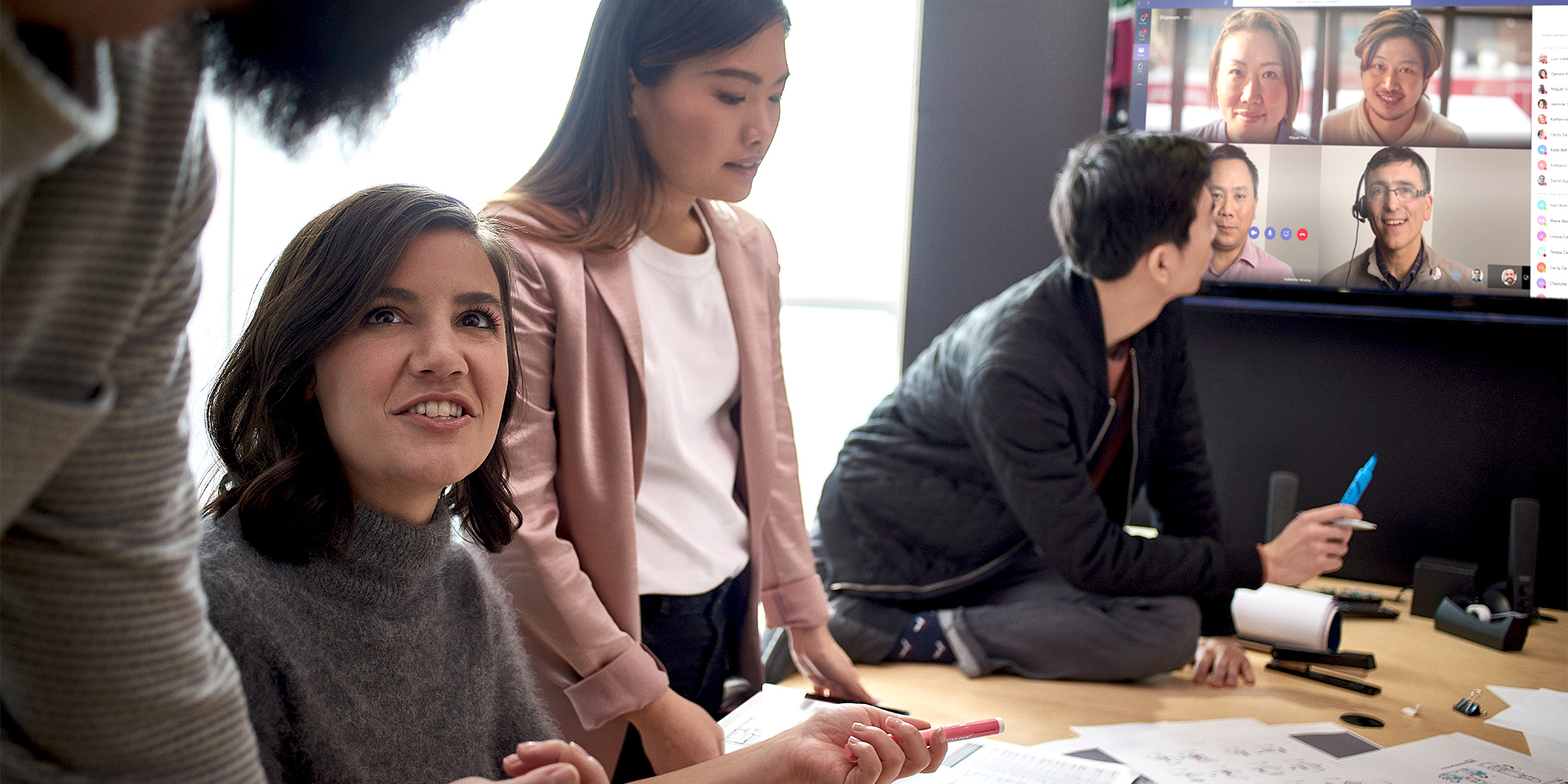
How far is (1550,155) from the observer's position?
93.3 inches

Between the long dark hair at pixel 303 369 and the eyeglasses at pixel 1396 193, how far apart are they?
2150 mm

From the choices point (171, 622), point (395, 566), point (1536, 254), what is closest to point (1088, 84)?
point (1536, 254)

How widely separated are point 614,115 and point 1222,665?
141 centimetres

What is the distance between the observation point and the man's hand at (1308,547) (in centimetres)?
195

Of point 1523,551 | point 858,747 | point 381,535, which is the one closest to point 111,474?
point 381,535

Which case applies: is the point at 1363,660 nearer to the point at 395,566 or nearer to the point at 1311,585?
the point at 1311,585

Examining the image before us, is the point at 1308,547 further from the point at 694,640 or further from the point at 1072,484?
the point at 694,640

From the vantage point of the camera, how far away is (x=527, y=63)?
13.7ft

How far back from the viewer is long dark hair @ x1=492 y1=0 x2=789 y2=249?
4.79ft

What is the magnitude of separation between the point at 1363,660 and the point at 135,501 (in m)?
2.09

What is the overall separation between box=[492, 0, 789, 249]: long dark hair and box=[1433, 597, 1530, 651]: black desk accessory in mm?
1866

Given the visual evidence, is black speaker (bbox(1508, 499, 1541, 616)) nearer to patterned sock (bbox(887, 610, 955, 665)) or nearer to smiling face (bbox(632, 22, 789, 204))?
patterned sock (bbox(887, 610, 955, 665))

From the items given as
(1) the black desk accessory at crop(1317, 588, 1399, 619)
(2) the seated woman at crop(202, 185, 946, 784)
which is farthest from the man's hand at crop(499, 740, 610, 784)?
(1) the black desk accessory at crop(1317, 588, 1399, 619)

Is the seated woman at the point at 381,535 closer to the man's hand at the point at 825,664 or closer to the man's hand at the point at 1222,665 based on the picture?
the man's hand at the point at 825,664
